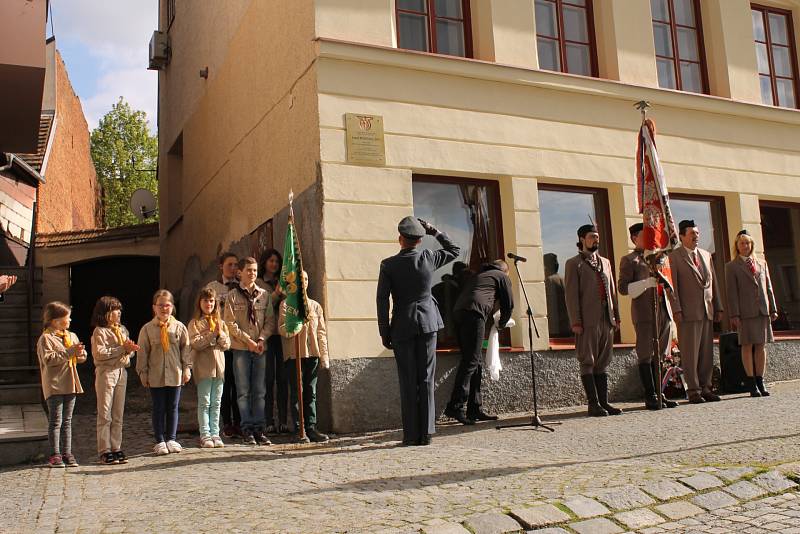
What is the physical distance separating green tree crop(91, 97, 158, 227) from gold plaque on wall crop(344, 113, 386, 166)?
108 ft

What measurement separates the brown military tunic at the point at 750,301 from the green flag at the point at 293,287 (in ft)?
18.0

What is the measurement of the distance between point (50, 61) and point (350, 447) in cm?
1735

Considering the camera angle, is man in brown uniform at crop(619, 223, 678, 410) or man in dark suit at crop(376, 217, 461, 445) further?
man in brown uniform at crop(619, 223, 678, 410)

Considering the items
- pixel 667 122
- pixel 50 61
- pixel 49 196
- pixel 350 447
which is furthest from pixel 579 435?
pixel 49 196

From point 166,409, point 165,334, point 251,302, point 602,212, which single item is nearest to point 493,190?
point 602,212

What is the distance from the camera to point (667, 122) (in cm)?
1142

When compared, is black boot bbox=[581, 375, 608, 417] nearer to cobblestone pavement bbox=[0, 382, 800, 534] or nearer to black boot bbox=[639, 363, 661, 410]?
black boot bbox=[639, 363, 661, 410]

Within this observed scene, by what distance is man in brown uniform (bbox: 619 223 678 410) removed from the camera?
912 cm

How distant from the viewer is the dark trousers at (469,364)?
8734mm


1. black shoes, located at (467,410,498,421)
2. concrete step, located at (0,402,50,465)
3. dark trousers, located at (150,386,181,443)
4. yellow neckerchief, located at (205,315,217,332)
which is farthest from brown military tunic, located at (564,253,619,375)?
concrete step, located at (0,402,50,465)

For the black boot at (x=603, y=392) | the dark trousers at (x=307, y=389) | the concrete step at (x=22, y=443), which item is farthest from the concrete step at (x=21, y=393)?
the black boot at (x=603, y=392)

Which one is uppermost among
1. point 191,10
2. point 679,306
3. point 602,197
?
point 191,10

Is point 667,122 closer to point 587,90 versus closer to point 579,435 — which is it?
point 587,90

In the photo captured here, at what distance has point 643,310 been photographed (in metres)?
9.41
